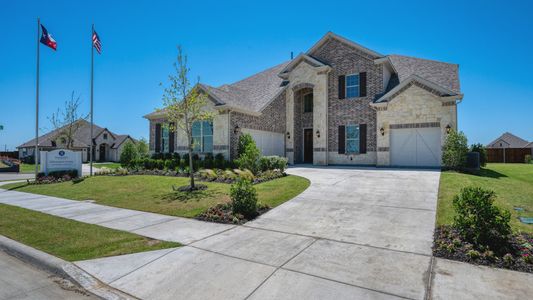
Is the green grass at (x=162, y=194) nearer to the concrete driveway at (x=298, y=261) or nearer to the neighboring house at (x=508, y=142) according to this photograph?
the concrete driveway at (x=298, y=261)

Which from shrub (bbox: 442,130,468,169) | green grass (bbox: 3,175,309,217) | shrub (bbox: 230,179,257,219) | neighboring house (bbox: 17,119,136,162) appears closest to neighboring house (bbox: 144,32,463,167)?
shrub (bbox: 442,130,468,169)

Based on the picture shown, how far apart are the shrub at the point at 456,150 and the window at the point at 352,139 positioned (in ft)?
18.3

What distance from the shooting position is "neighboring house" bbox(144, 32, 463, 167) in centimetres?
1614

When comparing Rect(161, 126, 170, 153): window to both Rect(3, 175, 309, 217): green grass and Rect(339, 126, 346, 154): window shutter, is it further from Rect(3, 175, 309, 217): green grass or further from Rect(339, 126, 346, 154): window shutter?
Rect(339, 126, 346, 154): window shutter

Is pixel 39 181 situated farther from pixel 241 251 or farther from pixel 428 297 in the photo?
pixel 428 297

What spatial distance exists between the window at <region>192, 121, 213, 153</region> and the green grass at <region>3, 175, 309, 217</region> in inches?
193

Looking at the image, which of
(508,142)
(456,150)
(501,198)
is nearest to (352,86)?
(456,150)

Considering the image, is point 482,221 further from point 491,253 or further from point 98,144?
point 98,144

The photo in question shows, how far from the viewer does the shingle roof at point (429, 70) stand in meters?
17.0

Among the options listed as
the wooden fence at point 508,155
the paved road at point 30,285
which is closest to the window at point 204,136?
the paved road at point 30,285

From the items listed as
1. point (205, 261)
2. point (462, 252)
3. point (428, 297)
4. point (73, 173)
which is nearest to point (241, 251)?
point (205, 261)

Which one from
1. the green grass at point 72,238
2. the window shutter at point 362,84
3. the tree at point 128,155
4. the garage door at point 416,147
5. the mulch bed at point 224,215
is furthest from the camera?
the tree at point 128,155

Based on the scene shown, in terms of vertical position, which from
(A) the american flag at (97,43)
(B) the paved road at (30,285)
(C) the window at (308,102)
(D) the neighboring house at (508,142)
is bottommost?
(B) the paved road at (30,285)

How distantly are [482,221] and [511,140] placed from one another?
54.6 meters
